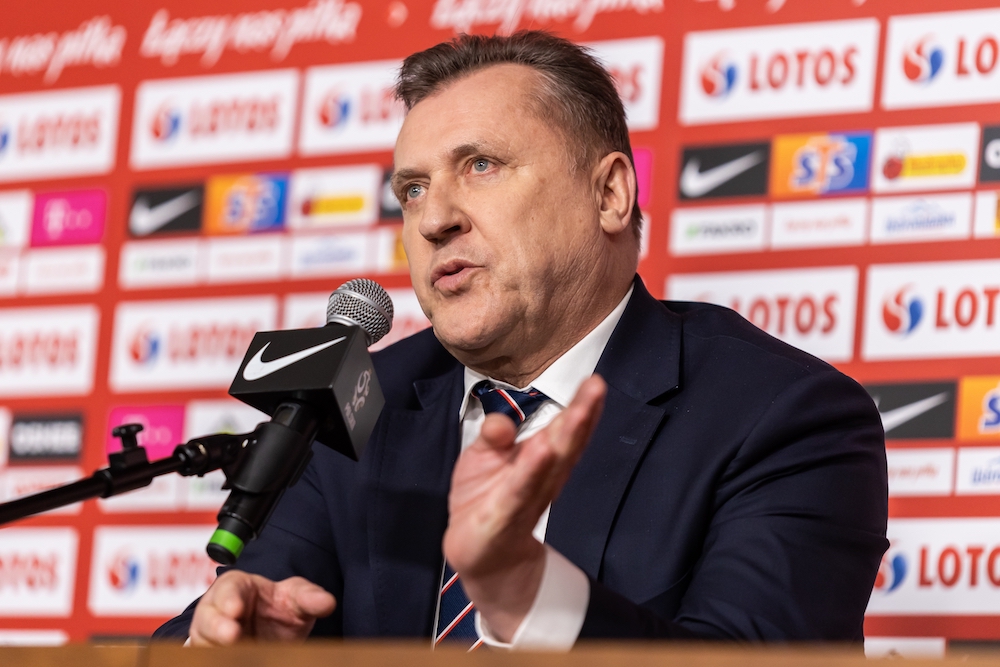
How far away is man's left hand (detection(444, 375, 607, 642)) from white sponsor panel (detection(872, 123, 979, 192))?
1.69m

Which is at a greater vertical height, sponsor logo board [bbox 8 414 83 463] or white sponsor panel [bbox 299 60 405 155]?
white sponsor panel [bbox 299 60 405 155]

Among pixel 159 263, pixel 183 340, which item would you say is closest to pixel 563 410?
pixel 183 340

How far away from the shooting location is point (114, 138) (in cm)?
336

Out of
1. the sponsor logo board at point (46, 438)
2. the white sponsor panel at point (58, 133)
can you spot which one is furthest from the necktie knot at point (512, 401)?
the white sponsor panel at point (58, 133)

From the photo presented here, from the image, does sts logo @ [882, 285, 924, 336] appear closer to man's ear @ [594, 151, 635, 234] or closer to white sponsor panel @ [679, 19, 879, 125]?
white sponsor panel @ [679, 19, 879, 125]

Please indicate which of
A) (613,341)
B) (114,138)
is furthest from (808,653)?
(114,138)

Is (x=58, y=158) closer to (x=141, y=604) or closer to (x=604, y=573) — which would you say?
(x=141, y=604)

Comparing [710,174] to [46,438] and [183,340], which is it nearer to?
[183,340]

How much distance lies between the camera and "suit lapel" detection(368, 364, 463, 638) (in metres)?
1.89

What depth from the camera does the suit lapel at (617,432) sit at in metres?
1.77

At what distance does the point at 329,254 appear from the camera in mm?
3059

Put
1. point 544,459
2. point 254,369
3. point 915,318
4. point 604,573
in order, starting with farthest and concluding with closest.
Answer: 1. point 915,318
2. point 604,573
3. point 254,369
4. point 544,459

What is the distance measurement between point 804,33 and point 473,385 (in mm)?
1205

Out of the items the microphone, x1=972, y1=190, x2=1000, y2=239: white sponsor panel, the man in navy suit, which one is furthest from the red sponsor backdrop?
the microphone
